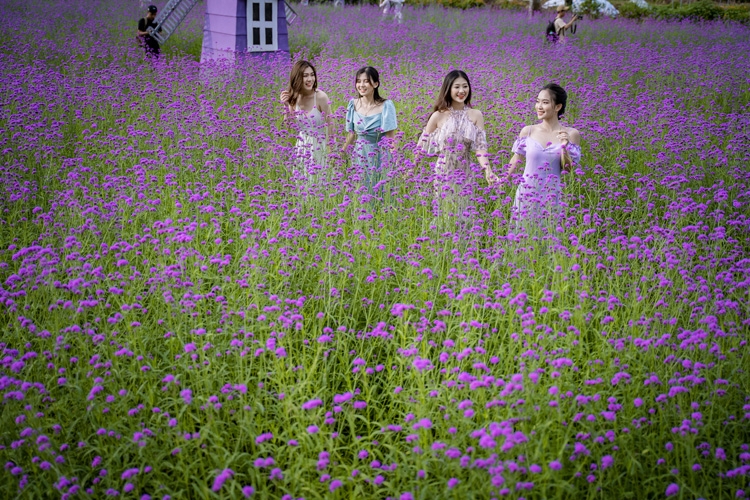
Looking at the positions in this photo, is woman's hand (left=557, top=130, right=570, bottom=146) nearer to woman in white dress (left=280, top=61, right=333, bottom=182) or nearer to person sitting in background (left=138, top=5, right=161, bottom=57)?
woman in white dress (left=280, top=61, right=333, bottom=182)

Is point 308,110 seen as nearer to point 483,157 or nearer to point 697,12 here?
point 483,157

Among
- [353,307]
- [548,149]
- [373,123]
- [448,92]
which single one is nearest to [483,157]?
[548,149]

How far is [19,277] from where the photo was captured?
3.46 meters

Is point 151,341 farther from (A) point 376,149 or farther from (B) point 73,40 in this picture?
(B) point 73,40

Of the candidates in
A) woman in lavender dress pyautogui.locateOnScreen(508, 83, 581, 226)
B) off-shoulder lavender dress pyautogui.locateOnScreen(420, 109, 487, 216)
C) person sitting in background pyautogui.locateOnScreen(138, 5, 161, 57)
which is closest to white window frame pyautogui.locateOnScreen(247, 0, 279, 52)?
person sitting in background pyautogui.locateOnScreen(138, 5, 161, 57)

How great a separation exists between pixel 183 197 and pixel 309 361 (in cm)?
210

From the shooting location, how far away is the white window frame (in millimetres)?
11523

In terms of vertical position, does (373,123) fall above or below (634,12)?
below

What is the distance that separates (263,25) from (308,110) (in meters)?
6.28

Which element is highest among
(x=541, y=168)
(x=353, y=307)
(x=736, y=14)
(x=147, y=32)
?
(x=736, y=14)

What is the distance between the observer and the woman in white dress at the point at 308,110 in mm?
5988

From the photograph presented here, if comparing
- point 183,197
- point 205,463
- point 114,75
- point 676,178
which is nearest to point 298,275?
point 183,197

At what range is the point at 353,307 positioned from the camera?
3.72 m

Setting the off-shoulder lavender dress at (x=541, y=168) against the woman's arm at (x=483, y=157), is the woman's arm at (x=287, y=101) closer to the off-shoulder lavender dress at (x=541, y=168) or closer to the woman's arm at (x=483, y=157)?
the woman's arm at (x=483, y=157)
